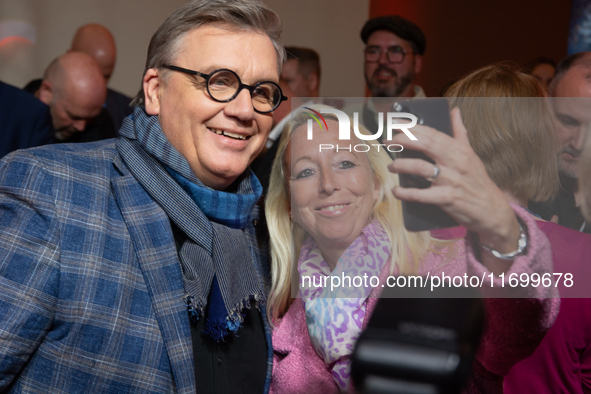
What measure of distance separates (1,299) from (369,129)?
3.09 feet

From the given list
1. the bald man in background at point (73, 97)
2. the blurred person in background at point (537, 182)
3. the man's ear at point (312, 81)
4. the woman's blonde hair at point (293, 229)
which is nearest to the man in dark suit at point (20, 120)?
the bald man in background at point (73, 97)

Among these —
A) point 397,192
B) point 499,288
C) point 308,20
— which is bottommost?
point 499,288

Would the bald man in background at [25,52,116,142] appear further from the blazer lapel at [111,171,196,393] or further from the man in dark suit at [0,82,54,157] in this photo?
the blazer lapel at [111,171,196,393]

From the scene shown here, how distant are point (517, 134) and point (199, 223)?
2.74 ft

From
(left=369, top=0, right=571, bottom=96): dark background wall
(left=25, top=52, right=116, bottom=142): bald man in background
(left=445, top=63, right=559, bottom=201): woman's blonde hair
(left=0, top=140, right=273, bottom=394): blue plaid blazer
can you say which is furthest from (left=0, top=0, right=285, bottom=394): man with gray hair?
(left=25, top=52, right=116, bottom=142): bald man in background

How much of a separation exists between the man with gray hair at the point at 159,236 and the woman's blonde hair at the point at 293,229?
0.19 ft

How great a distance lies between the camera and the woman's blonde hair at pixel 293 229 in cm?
135

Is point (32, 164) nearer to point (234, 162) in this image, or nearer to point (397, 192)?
point (234, 162)

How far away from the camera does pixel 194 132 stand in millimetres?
1380

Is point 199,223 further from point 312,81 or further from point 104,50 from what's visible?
point 104,50

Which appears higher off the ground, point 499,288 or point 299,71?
point 299,71

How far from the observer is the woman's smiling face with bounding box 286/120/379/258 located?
4.55 feet

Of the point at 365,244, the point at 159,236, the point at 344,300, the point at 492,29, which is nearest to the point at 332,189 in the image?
the point at 365,244

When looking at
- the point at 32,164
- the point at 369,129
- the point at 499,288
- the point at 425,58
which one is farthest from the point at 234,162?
the point at 425,58
